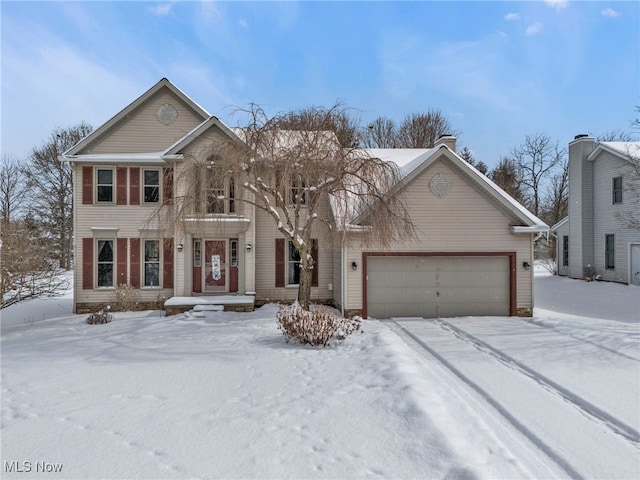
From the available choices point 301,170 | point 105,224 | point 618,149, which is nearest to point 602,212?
point 618,149

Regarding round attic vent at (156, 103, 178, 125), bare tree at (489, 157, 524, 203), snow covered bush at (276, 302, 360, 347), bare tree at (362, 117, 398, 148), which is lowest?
snow covered bush at (276, 302, 360, 347)

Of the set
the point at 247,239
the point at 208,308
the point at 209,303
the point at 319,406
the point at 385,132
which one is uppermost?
the point at 385,132

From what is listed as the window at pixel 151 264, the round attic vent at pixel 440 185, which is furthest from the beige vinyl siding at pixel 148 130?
the round attic vent at pixel 440 185

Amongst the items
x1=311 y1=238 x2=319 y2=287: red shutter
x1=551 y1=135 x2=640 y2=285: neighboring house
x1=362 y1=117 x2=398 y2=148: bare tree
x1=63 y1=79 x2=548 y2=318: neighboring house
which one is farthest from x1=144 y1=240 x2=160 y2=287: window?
x1=362 y1=117 x2=398 y2=148: bare tree

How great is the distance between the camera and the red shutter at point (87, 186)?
14.6 metres

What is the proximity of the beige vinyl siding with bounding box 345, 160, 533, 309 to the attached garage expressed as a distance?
32 centimetres

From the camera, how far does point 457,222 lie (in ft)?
43.9

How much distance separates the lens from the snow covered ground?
13.5 feet

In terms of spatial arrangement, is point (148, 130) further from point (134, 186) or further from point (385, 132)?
point (385, 132)

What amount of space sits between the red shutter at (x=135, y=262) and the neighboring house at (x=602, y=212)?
73.4 feet

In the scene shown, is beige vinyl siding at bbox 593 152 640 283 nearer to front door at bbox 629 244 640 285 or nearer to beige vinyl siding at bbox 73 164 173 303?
front door at bbox 629 244 640 285

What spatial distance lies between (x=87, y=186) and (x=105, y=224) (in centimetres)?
154

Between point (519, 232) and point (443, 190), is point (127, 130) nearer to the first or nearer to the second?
point (443, 190)

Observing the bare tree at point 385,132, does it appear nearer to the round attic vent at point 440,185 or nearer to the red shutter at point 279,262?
the red shutter at point 279,262
